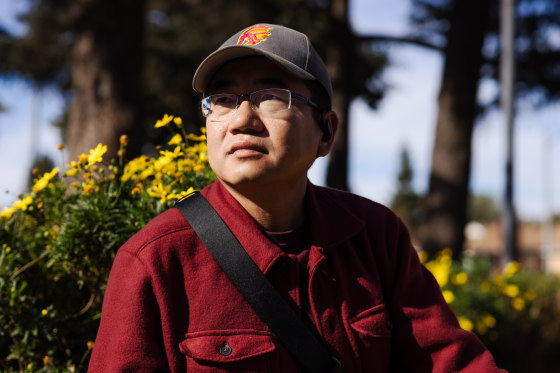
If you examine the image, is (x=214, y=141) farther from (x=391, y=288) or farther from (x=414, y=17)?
(x=414, y=17)

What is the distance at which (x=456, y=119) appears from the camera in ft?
28.0

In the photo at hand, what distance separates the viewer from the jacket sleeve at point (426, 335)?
2006 millimetres

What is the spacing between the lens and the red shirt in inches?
68.6

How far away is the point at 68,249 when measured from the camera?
2.42 metres

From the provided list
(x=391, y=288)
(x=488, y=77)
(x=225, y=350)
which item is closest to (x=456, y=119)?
(x=488, y=77)

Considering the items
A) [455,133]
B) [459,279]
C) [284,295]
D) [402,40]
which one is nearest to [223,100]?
[284,295]

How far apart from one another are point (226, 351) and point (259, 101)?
0.79 meters

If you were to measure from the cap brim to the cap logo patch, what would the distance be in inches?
1.8

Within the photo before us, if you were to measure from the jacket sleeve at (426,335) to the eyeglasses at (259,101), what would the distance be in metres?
0.70

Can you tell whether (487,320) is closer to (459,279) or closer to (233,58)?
(459,279)

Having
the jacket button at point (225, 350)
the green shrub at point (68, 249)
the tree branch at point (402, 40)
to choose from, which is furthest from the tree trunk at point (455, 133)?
the jacket button at point (225, 350)

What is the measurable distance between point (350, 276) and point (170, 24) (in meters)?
14.2

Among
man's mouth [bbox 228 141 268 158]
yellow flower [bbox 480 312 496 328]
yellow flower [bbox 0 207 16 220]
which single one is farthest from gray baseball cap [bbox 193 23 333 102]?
yellow flower [bbox 480 312 496 328]

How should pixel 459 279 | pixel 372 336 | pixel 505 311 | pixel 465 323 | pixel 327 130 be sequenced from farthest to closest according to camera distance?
pixel 505 311 → pixel 459 279 → pixel 465 323 → pixel 327 130 → pixel 372 336
